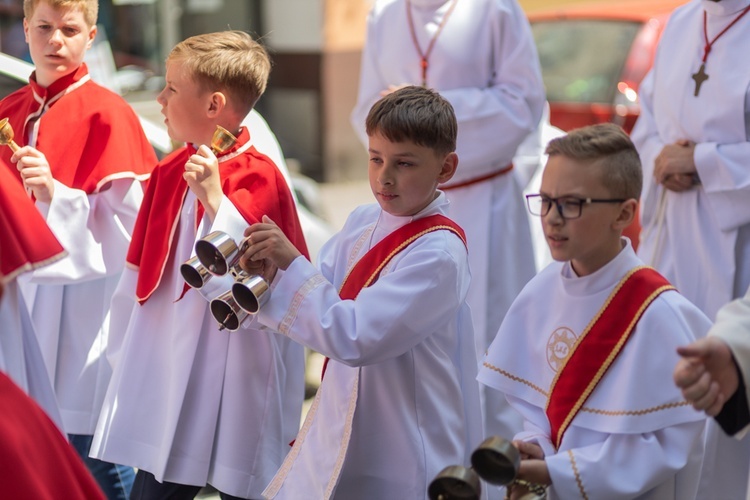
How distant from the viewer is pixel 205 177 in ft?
10.5

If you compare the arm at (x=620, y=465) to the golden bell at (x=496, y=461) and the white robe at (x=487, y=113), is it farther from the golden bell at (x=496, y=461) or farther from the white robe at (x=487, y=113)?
the white robe at (x=487, y=113)

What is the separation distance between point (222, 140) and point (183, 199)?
1.02ft

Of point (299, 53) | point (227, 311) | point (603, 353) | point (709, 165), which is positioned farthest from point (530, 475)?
point (299, 53)

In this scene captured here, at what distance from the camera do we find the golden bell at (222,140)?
10.8 ft

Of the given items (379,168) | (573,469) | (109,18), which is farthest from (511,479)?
(109,18)

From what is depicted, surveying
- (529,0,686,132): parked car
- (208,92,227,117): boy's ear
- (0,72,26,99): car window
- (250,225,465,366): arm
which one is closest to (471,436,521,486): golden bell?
(250,225,465,366): arm

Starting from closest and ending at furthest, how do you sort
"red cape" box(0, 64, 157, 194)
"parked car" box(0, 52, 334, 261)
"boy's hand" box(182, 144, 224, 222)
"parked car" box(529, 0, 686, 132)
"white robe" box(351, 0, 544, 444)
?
1. "boy's hand" box(182, 144, 224, 222)
2. "red cape" box(0, 64, 157, 194)
3. "parked car" box(0, 52, 334, 261)
4. "white robe" box(351, 0, 544, 444)
5. "parked car" box(529, 0, 686, 132)

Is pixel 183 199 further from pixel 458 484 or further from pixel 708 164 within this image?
pixel 708 164

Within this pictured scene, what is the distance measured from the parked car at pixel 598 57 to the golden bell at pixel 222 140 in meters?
4.53

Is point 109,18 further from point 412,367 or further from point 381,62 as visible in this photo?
point 412,367

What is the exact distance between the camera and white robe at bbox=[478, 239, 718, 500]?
8.63 ft

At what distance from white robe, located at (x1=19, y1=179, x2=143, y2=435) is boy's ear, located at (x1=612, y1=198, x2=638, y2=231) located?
1.86m

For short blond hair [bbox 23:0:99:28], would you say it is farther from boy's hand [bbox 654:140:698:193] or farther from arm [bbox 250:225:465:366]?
boy's hand [bbox 654:140:698:193]

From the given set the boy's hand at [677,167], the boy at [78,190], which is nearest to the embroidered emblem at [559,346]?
the boy's hand at [677,167]
